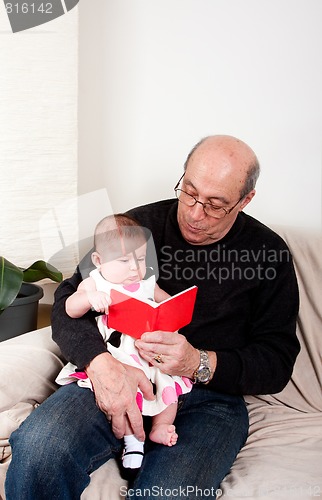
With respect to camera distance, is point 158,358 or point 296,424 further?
point 296,424

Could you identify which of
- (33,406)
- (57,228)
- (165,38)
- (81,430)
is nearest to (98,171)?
(57,228)

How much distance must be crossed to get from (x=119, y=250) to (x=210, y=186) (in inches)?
11.6

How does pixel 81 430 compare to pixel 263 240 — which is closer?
pixel 81 430

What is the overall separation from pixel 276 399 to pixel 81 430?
26.4 inches

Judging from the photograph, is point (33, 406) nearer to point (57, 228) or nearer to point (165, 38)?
point (57, 228)

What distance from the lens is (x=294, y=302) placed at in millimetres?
1642

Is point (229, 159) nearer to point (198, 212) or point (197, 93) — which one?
point (198, 212)

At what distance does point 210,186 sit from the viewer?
1.55m

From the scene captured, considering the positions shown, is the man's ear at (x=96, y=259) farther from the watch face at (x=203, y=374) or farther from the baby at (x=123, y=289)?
the watch face at (x=203, y=374)

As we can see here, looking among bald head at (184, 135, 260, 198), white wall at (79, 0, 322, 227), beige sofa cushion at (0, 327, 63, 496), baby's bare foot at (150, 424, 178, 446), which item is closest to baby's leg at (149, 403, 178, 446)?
baby's bare foot at (150, 424, 178, 446)

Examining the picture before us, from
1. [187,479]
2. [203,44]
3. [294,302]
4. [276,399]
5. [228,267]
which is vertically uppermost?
[203,44]

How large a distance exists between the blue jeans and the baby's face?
289mm

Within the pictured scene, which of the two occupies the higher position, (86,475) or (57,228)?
(57,228)

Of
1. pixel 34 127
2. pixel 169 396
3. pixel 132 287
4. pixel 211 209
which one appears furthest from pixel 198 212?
pixel 34 127
